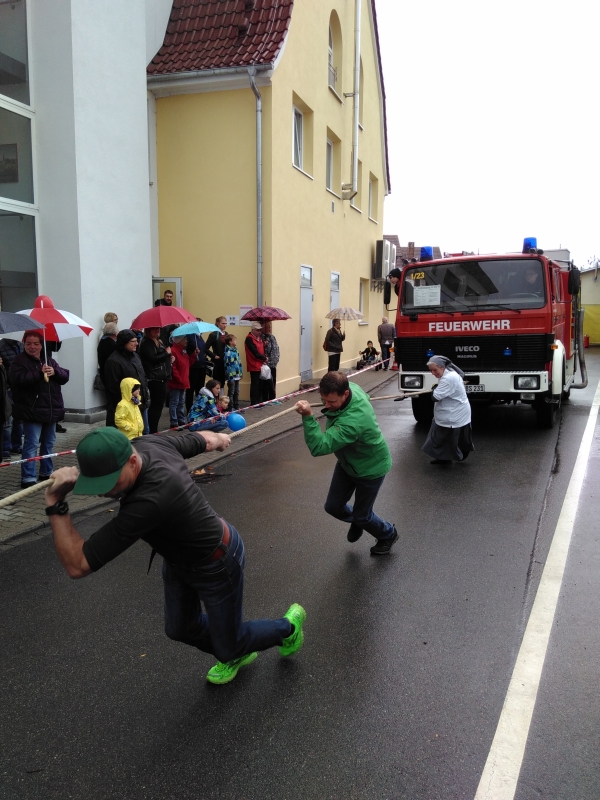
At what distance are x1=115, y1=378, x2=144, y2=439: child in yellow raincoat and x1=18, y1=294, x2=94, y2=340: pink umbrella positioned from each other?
0.85 metres

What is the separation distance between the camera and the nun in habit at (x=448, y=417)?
Result: 7.86m

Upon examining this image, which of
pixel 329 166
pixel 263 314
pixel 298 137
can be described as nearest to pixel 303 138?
pixel 298 137

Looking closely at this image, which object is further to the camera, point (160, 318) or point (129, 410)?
point (160, 318)

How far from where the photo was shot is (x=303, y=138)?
1593 cm

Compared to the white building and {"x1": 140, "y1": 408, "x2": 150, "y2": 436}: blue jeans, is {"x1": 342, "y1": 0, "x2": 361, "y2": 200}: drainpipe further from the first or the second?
{"x1": 140, "y1": 408, "x2": 150, "y2": 436}: blue jeans

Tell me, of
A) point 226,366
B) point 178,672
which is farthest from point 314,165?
point 178,672

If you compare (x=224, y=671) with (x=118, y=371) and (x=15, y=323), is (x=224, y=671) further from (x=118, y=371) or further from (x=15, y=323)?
(x=118, y=371)

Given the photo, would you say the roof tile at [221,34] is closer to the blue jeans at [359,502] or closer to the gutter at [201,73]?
the gutter at [201,73]

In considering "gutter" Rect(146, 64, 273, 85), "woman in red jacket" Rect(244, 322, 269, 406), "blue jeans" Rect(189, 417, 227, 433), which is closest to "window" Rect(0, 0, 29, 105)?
"gutter" Rect(146, 64, 273, 85)

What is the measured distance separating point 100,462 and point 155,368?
683 cm

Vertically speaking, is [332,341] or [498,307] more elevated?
[498,307]

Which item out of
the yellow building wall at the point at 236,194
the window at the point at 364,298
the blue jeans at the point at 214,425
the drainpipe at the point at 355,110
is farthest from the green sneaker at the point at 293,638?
the window at the point at 364,298

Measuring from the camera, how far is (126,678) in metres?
3.43

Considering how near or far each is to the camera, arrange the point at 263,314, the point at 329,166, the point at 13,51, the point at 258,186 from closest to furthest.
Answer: the point at 13,51, the point at 263,314, the point at 258,186, the point at 329,166
